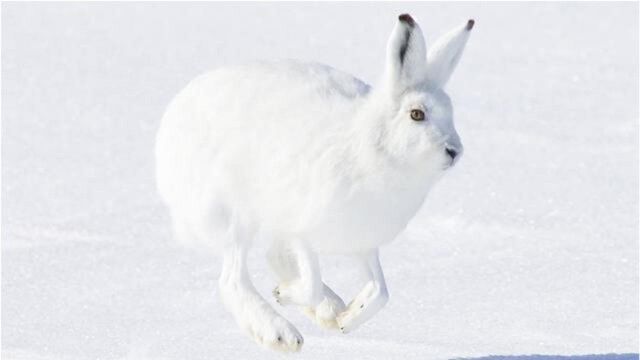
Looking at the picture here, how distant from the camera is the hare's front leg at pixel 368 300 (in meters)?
5.57

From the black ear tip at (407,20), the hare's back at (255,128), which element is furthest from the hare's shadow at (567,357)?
the black ear tip at (407,20)

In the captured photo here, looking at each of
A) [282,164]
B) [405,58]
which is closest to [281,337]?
[282,164]

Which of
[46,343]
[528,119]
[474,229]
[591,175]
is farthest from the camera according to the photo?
[528,119]

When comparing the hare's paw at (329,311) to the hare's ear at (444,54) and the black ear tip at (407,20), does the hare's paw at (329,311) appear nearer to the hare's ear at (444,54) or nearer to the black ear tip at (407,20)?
the hare's ear at (444,54)

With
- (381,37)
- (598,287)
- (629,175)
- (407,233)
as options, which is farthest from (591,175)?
(381,37)

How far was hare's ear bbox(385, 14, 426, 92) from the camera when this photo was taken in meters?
5.27

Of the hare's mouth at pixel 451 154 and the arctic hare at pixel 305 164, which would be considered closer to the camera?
the hare's mouth at pixel 451 154

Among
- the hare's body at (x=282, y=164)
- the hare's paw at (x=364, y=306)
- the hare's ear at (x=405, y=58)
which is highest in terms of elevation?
the hare's ear at (x=405, y=58)

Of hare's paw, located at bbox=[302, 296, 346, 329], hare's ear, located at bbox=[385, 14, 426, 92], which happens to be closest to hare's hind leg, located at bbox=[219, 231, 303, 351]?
hare's paw, located at bbox=[302, 296, 346, 329]

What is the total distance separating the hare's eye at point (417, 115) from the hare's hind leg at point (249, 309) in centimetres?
86

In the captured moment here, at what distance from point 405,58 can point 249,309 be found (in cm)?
105

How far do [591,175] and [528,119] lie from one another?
160cm

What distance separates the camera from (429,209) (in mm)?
9180

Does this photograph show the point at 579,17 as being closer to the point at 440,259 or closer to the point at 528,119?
the point at 528,119
